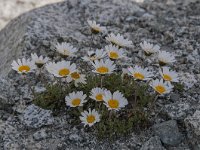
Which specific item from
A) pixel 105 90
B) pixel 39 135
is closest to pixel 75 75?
pixel 105 90

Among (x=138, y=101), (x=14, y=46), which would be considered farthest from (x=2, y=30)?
(x=138, y=101)

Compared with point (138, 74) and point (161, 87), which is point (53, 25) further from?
point (161, 87)

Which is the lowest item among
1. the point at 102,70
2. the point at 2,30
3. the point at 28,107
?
the point at 2,30

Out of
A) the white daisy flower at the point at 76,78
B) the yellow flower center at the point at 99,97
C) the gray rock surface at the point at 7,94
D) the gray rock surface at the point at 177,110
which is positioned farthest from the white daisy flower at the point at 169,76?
the gray rock surface at the point at 7,94

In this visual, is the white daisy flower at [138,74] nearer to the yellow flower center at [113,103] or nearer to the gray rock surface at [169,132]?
the yellow flower center at [113,103]

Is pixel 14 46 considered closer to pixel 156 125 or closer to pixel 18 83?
pixel 18 83

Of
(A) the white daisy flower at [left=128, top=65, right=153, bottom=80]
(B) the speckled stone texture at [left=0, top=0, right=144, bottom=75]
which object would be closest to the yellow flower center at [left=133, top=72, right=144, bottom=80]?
(A) the white daisy flower at [left=128, top=65, right=153, bottom=80]

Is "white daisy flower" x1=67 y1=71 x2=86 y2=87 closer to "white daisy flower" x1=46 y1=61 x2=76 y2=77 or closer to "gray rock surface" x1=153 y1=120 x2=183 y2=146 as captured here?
"white daisy flower" x1=46 y1=61 x2=76 y2=77

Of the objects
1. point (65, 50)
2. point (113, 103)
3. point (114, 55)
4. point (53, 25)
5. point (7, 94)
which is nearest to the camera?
point (113, 103)
